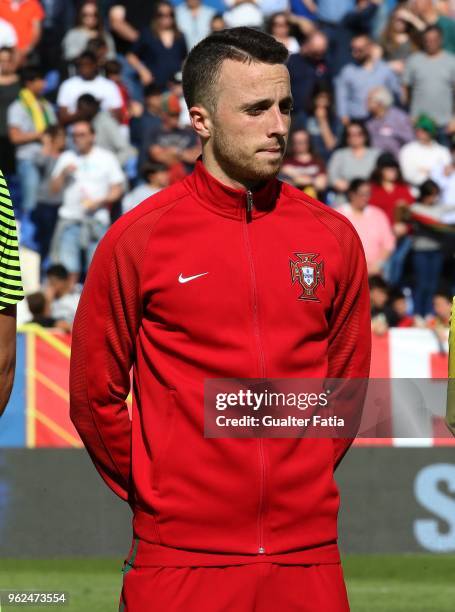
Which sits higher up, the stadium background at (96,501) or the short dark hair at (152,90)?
the short dark hair at (152,90)

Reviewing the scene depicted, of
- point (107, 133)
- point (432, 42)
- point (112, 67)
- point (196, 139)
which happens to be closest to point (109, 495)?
point (196, 139)

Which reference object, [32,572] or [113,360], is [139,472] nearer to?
[113,360]

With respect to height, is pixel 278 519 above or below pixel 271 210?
below

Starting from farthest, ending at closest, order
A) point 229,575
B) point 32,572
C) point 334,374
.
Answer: point 32,572, point 334,374, point 229,575

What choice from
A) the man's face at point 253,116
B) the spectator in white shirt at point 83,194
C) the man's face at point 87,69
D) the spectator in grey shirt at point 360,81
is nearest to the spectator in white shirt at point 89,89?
the man's face at point 87,69

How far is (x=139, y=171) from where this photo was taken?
47.3 feet

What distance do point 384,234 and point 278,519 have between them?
33.2ft

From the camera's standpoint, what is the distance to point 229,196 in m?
3.95

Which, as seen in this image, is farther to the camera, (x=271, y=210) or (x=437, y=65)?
(x=437, y=65)

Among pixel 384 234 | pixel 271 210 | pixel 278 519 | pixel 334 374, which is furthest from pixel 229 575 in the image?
pixel 384 234

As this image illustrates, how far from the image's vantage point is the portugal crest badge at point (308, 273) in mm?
3916

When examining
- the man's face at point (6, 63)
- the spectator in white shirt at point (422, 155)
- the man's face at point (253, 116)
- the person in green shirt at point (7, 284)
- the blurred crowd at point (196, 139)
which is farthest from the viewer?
the spectator in white shirt at point (422, 155)

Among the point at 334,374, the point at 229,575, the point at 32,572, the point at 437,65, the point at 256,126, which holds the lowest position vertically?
the point at 32,572

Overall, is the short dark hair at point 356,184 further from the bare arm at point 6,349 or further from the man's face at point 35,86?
the bare arm at point 6,349
